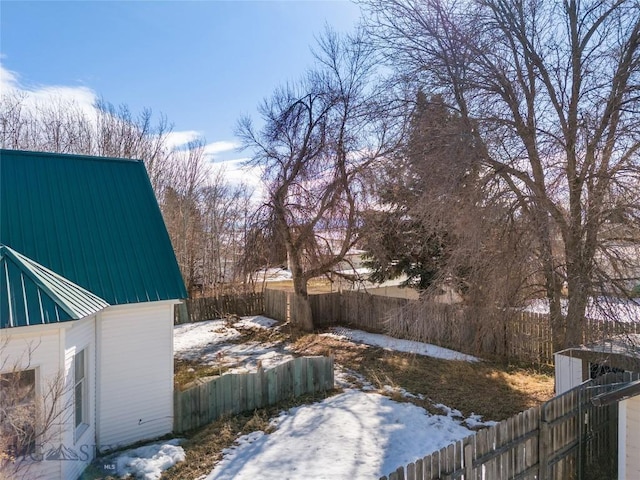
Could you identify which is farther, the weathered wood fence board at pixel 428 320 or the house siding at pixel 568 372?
the weathered wood fence board at pixel 428 320

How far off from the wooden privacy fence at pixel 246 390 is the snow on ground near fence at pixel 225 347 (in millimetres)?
1704

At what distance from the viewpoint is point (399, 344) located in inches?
583

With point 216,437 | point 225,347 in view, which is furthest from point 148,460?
point 225,347

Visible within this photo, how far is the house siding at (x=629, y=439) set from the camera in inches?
203

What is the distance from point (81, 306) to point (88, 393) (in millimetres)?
1873

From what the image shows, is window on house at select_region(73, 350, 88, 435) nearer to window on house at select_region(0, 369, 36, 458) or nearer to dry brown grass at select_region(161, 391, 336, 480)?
window on house at select_region(0, 369, 36, 458)

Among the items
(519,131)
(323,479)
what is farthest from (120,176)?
(519,131)

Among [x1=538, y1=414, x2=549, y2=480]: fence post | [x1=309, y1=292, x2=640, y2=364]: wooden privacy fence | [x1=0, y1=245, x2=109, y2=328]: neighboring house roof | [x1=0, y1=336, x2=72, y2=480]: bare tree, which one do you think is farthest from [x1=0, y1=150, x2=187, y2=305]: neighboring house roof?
[x1=538, y1=414, x2=549, y2=480]: fence post

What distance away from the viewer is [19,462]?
5602mm

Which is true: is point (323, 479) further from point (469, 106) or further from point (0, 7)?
point (0, 7)

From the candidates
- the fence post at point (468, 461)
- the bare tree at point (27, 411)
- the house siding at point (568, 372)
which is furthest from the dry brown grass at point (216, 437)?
the house siding at point (568, 372)

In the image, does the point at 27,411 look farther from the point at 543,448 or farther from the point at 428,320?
the point at 428,320

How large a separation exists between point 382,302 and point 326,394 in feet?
25.5

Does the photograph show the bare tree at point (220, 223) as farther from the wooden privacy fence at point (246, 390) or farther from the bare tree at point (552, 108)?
the bare tree at point (552, 108)
